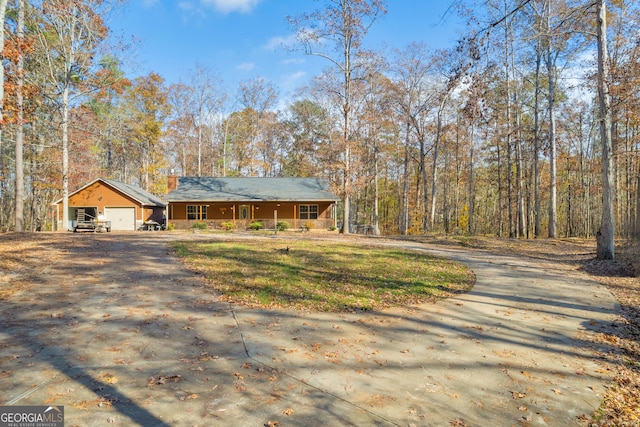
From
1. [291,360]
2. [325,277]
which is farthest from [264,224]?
[291,360]

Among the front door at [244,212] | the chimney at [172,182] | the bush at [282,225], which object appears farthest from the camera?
the chimney at [172,182]

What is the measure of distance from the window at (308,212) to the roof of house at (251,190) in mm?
978

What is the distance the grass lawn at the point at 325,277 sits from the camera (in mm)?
6652

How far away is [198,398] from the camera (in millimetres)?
3133

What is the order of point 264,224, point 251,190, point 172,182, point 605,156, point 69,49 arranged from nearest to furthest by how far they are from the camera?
point 605,156, point 69,49, point 264,224, point 172,182, point 251,190

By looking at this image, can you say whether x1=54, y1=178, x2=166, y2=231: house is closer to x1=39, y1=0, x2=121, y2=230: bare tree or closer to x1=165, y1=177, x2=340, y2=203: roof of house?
x1=165, y1=177, x2=340, y2=203: roof of house

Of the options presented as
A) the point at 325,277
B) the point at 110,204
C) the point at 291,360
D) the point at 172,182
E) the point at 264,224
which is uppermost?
the point at 172,182

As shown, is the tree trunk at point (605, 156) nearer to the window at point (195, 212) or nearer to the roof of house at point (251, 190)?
the roof of house at point (251, 190)

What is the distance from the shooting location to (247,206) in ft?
87.6

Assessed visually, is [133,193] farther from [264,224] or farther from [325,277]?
[325,277]

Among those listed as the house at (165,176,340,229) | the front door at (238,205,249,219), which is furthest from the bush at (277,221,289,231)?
the front door at (238,205,249,219)

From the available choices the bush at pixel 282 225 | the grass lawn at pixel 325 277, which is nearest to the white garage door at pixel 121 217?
the bush at pixel 282 225

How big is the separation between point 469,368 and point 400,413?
144cm

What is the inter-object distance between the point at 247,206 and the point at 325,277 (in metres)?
19.3
